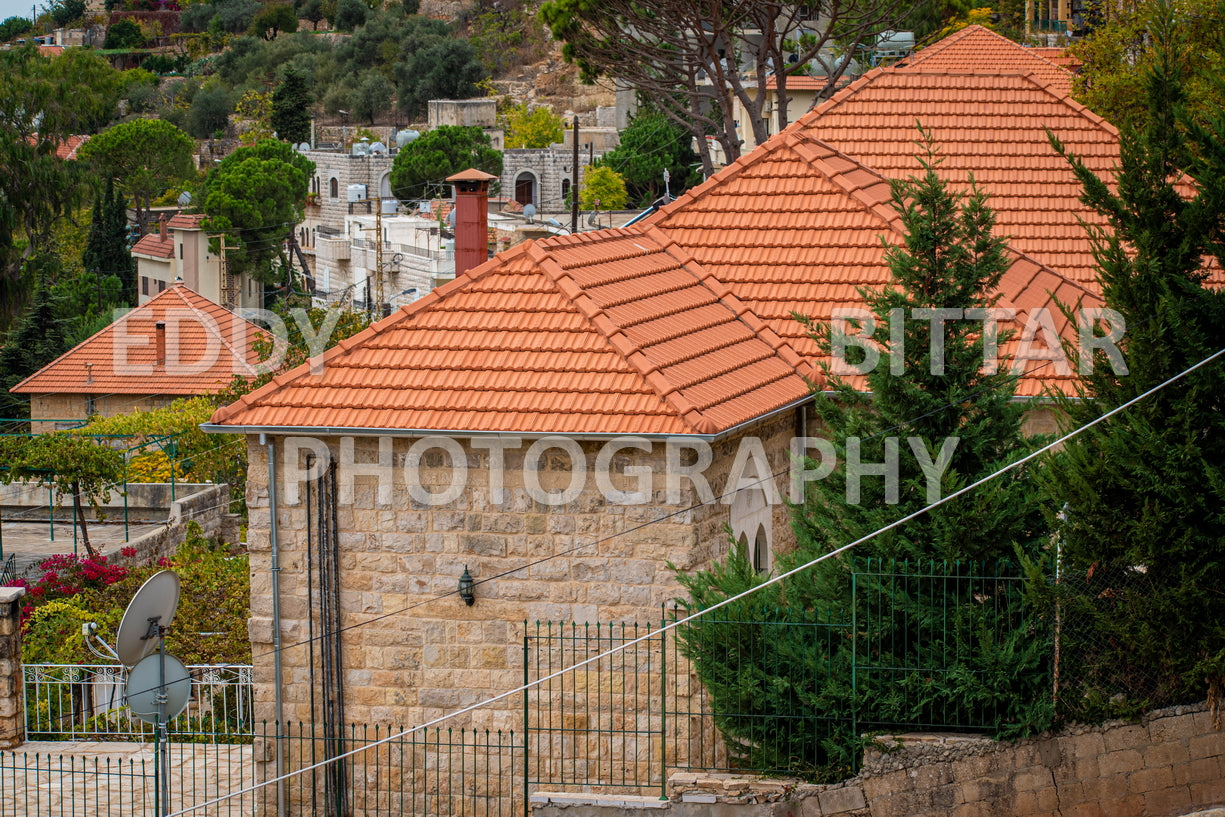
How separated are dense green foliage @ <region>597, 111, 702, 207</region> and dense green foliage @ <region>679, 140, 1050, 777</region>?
54.3 meters

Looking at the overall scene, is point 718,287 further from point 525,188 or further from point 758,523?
point 525,188

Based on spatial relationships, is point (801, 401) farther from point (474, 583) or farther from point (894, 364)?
point (474, 583)

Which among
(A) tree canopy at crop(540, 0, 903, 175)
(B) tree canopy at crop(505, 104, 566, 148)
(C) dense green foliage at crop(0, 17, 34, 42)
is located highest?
(C) dense green foliage at crop(0, 17, 34, 42)

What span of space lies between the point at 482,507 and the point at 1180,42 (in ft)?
32.5

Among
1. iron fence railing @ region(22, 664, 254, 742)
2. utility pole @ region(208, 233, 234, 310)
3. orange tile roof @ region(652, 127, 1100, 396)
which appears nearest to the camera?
iron fence railing @ region(22, 664, 254, 742)

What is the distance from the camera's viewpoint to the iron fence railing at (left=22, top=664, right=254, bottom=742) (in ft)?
44.8

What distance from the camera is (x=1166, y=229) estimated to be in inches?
374

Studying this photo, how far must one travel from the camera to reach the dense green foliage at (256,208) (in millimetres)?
63719

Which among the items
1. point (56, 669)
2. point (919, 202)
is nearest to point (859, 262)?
point (919, 202)

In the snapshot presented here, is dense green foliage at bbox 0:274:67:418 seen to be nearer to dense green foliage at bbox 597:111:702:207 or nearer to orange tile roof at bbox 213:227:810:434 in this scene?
dense green foliage at bbox 597:111:702:207

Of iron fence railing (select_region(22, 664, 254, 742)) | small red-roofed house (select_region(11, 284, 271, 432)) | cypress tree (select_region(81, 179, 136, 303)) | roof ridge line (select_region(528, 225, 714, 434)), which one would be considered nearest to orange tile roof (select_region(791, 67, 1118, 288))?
roof ridge line (select_region(528, 225, 714, 434))

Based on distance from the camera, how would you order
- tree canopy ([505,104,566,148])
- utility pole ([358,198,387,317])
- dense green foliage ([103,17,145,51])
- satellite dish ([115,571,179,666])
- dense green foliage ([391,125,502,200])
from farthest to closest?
1. dense green foliage ([103,17,145,51])
2. tree canopy ([505,104,566,148])
3. dense green foliage ([391,125,502,200])
4. utility pole ([358,198,387,317])
5. satellite dish ([115,571,179,666])

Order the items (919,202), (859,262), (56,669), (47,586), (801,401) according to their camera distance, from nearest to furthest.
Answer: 1. (919,202)
2. (801,401)
3. (859,262)
4. (56,669)
5. (47,586)

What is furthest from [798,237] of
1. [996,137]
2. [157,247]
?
[157,247]
